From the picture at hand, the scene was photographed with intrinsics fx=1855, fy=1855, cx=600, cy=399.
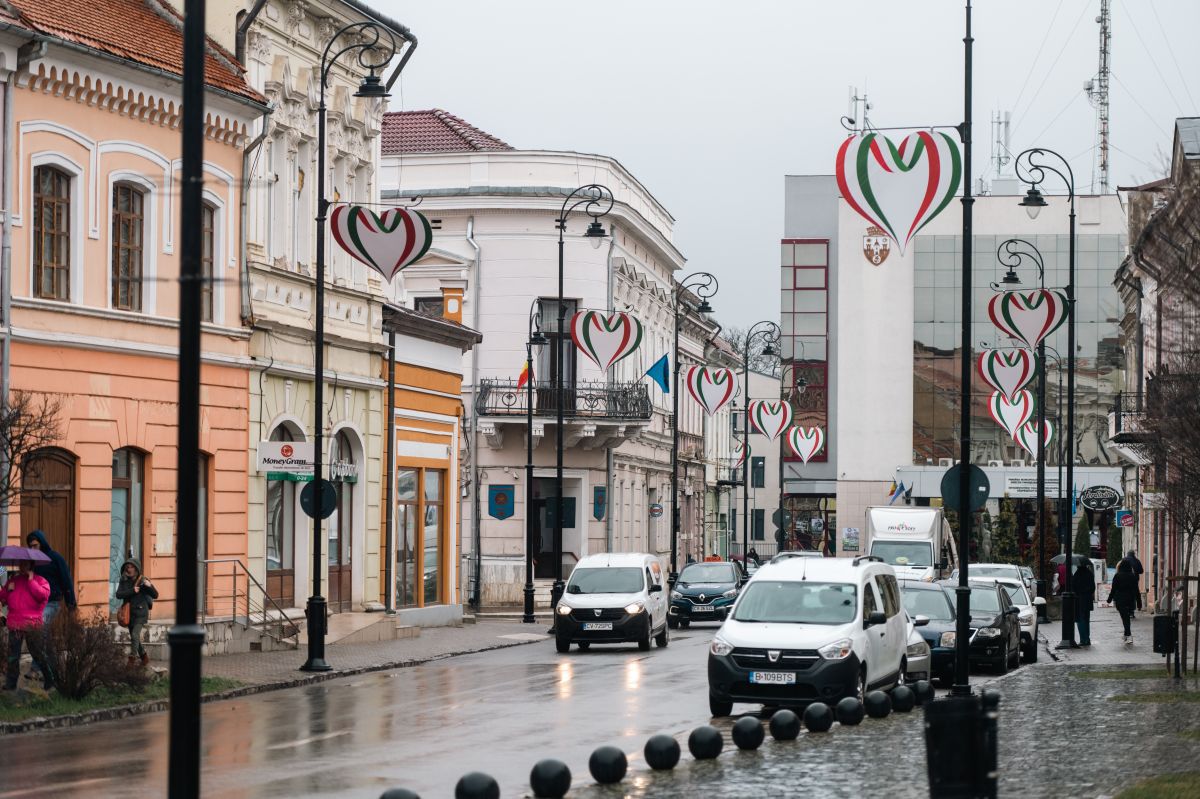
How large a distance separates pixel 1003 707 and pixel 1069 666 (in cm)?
912

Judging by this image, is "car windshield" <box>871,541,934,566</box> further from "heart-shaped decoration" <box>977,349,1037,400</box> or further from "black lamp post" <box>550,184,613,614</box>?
"black lamp post" <box>550,184,613,614</box>

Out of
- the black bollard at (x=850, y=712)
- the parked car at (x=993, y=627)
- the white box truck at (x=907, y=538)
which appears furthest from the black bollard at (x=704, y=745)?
the white box truck at (x=907, y=538)

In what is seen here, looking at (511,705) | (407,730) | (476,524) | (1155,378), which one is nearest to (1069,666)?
(1155,378)

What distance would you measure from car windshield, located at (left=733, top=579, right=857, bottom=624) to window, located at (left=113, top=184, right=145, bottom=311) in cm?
1186

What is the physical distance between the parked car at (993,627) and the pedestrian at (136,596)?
12.3 m

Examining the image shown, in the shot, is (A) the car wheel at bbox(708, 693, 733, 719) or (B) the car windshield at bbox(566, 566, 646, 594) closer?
(A) the car wheel at bbox(708, 693, 733, 719)

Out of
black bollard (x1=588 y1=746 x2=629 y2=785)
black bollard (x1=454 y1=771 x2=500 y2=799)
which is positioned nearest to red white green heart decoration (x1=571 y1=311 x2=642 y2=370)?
black bollard (x1=588 y1=746 x2=629 y2=785)

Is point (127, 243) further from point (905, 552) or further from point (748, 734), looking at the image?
point (905, 552)

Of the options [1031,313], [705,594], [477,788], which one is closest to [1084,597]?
[1031,313]

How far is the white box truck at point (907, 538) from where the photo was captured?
46406 millimetres

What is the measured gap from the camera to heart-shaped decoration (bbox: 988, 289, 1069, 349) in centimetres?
3481

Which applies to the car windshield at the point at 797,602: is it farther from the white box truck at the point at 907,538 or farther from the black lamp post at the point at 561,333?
the white box truck at the point at 907,538

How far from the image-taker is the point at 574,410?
58219 millimetres

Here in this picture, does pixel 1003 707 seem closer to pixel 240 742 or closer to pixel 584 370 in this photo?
pixel 240 742
